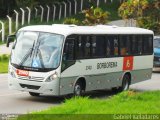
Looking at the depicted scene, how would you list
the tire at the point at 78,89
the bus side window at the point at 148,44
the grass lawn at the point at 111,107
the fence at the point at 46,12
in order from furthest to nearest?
the fence at the point at 46,12
the bus side window at the point at 148,44
the tire at the point at 78,89
the grass lawn at the point at 111,107

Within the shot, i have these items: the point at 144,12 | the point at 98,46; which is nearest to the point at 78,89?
the point at 98,46

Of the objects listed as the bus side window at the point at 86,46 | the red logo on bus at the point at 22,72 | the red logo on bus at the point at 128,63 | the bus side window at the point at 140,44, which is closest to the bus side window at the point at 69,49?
the bus side window at the point at 86,46

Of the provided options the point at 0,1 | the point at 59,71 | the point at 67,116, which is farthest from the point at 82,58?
the point at 0,1

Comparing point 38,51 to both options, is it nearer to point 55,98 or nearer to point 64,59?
point 64,59

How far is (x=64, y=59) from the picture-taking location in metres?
18.7

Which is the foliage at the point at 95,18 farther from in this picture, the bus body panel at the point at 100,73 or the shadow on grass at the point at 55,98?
the shadow on grass at the point at 55,98

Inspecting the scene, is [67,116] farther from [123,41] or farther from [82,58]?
[123,41]

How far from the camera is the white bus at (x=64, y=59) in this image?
1848 centimetres

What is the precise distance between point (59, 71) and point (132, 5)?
30074mm

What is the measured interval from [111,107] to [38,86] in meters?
4.66

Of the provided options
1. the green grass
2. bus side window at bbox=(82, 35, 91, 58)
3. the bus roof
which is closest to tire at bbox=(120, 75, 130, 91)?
the bus roof

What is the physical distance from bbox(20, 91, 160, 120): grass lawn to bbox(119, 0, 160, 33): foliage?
3188cm

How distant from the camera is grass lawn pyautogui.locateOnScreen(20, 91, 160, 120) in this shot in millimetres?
13234

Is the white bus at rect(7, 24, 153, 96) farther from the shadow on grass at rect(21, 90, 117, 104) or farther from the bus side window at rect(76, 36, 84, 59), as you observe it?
the shadow on grass at rect(21, 90, 117, 104)
